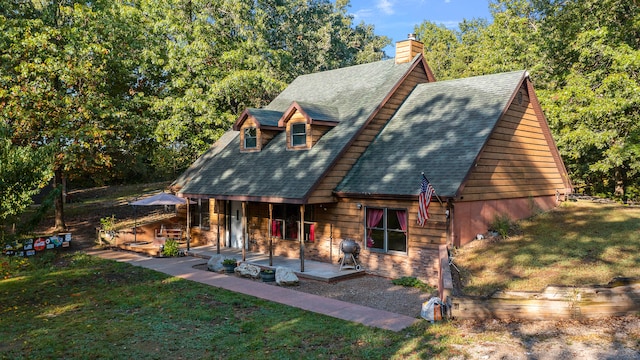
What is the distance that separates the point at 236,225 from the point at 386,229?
8505 millimetres

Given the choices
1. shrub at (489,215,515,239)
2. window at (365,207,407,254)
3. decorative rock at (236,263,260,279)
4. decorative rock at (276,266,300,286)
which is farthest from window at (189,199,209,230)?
shrub at (489,215,515,239)

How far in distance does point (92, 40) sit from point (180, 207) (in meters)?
9.77

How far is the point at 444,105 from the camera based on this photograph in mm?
17969

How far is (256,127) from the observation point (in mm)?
20031

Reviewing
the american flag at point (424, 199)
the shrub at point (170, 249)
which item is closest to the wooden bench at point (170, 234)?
the shrub at point (170, 249)

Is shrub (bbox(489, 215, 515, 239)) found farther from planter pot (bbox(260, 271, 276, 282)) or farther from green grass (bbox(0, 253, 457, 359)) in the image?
planter pot (bbox(260, 271, 276, 282))

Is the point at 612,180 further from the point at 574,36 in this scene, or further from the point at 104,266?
the point at 104,266

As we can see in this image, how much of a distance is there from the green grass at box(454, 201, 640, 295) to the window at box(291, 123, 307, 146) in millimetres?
7564

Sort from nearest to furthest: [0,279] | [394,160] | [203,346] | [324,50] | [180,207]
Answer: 1. [203,346]
2. [0,279]
3. [394,160]
4. [180,207]
5. [324,50]

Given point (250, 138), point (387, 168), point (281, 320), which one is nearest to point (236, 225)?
point (250, 138)

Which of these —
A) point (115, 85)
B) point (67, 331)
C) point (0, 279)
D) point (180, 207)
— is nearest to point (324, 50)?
point (115, 85)

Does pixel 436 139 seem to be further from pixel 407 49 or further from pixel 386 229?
pixel 407 49

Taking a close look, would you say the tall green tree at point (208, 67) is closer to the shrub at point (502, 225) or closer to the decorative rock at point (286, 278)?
the decorative rock at point (286, 278)

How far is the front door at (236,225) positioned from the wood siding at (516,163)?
1055cm
